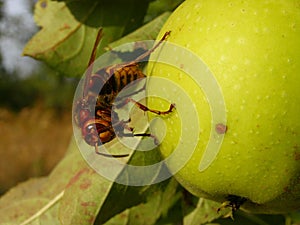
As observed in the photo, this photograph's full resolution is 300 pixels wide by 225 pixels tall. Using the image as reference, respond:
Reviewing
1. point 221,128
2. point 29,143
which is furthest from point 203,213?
point 29,143

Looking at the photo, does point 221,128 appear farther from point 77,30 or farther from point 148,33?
point 77,30

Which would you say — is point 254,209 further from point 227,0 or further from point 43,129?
point 43,129

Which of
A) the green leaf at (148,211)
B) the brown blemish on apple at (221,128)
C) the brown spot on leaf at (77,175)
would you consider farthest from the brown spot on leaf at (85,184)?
the brown blemish on apple at (221,128)

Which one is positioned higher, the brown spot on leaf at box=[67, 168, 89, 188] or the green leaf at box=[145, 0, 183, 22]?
the green leaf at box=[145, 0, 183, 22]

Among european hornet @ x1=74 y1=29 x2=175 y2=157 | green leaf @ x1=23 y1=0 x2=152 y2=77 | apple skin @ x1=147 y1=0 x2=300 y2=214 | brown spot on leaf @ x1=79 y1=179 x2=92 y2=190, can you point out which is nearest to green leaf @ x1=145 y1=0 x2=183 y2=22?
green leaf @ x1=23 y1=0 x2=152 y2=77

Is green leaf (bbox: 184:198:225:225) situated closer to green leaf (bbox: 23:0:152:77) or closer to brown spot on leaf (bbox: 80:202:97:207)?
brown spot on leaf (bbox: 80:202:97:207)

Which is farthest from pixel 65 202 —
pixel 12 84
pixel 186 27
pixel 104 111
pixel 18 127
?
pixel 12 84

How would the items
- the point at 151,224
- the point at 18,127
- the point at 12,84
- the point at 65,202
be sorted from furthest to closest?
the point at 12,84
the point at 18,127
the point at 151,224
the point at 65,202
